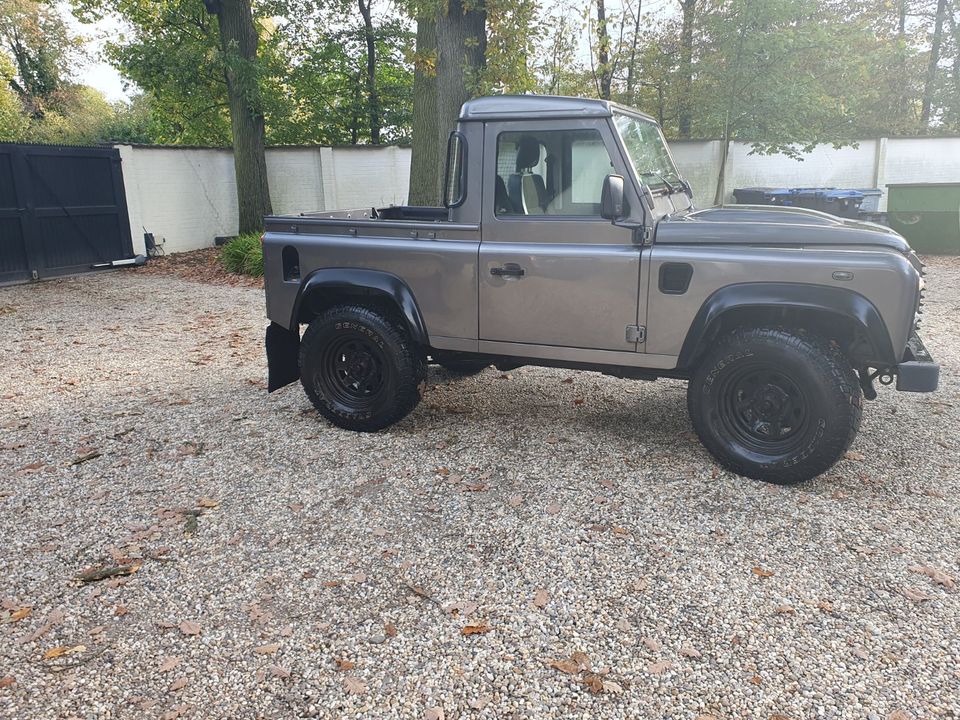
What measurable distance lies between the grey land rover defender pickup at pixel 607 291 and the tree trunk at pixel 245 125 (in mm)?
11174

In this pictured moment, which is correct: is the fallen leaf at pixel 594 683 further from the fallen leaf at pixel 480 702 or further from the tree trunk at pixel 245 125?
the tree trunk at pixel 245 125

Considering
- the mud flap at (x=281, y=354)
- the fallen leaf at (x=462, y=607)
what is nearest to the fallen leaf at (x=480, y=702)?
the fallen leaf at (x=462, y=607)

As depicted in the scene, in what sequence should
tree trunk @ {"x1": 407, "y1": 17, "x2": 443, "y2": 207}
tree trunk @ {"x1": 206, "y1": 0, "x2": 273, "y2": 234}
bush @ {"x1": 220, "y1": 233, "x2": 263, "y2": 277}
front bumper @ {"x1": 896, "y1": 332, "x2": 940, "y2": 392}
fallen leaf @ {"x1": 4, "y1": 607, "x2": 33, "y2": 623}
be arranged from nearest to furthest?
fallen leaf @ {"x1": 4, "y1": 607, "x2": 33, "y2": 623}, front bumper @ {"x1": 896, "y1": 332, "x2": 940, "y2": 392}, tree trunk @ {"x1": 407, "y1": 17, "x2": 443, "y2": 207}, bush @ {"x1": 220, "y1": 233, "x2": 263, "y2": 277}, tree trunk @ {"x1": 206, "y1": 0, "x2": 273, "y2": 234}

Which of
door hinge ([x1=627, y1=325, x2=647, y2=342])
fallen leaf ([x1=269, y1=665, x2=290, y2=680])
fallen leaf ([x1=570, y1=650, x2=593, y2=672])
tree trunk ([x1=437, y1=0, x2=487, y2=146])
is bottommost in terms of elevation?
fallen leaf ([x1=570, y1=650, x2=593, y2=672])

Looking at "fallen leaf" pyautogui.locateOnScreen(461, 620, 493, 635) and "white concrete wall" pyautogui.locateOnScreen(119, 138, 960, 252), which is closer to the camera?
"fallen leaf" pyautogui.locateOnScreen(461, 620, 493, 635)

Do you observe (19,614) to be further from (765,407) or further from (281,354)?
(765,407)

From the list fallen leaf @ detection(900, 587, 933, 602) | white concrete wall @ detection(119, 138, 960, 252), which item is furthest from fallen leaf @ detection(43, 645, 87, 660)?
white concrete wall @ detection(119, 138, 960, 252)

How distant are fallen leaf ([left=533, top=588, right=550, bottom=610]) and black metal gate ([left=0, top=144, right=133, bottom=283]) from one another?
1227cm

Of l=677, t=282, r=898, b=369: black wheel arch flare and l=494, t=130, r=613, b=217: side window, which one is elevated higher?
l=494, t=130, r=613, b=217: side window

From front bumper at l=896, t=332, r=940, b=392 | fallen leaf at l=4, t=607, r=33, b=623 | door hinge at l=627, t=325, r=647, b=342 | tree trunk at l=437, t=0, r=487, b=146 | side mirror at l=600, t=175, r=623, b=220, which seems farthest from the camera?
tree trunk at l=437, t=0, r=487, b=146

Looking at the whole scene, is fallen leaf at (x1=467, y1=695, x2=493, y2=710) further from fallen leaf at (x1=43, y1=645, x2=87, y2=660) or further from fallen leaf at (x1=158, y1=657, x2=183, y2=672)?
fallen leaf at (x1=43, y1=645, x2=87, y2=660)

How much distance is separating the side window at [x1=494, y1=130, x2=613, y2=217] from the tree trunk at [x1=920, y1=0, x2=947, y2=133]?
25395 millimetres

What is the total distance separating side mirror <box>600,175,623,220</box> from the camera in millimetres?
4234

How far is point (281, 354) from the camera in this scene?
5719mm
